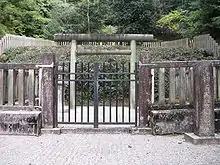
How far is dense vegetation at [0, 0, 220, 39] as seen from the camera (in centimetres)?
1864

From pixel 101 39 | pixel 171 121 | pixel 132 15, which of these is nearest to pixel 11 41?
pixel 132 15

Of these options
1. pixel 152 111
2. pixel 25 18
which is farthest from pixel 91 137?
pixel 25 18

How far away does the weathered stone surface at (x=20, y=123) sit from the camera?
6875 mm

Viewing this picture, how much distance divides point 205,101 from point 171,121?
39.6 inches

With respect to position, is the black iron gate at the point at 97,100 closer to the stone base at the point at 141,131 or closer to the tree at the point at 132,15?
the stone base at the point at 141,131

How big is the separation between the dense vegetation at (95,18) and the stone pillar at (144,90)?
1072 cm

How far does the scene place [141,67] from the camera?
7125 mm

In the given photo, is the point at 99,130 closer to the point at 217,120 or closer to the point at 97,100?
the point at 97,100

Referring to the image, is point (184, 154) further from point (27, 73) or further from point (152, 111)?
point (27, 73)

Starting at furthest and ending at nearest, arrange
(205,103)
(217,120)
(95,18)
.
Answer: (95,18)
(217,120)
(205,103)

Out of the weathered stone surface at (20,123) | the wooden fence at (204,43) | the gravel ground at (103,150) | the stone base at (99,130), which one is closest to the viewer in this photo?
the gravel ground at (103,150)

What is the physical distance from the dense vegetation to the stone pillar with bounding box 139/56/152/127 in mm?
10723

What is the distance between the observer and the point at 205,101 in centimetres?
628

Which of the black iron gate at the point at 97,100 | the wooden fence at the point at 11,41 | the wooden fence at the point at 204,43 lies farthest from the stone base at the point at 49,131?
the wooden fence at the point at 11,41
